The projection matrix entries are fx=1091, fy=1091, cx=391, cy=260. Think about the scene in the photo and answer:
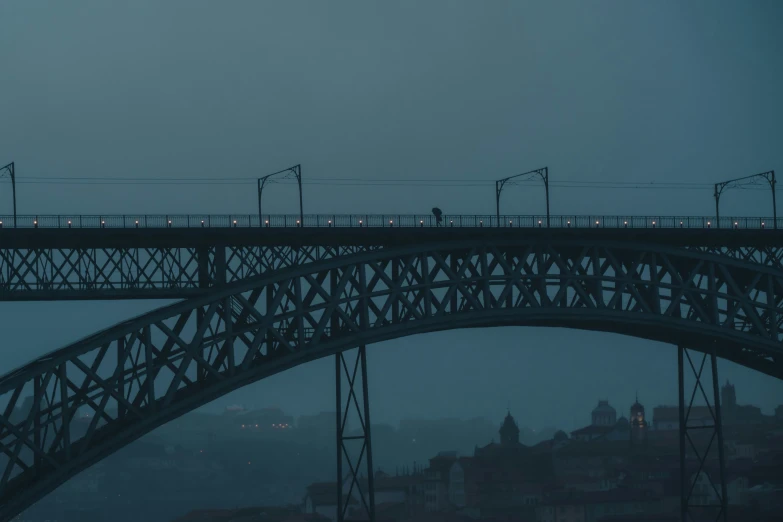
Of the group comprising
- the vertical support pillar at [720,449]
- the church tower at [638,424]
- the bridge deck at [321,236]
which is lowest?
the church tower at [638,424]

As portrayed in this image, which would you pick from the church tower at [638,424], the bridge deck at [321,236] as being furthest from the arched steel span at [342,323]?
the church tower at [638,424]

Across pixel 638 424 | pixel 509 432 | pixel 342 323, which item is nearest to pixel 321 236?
pixel 342 323

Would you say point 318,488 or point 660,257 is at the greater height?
point 660,257

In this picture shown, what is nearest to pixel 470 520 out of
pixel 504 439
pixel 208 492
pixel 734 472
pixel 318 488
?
pixel 318 488

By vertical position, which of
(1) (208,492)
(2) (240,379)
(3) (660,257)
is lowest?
(1) (208,492)

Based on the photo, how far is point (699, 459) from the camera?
47594 mm

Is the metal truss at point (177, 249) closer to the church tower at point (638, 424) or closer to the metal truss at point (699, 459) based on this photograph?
the metal truss at point (699, 459)

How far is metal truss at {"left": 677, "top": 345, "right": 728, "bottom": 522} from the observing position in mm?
49969

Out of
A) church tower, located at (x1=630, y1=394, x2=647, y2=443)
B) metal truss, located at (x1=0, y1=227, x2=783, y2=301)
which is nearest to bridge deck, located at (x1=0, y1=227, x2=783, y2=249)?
metal truss, located at (x1=0, y1=227, x2=783, y2=301)

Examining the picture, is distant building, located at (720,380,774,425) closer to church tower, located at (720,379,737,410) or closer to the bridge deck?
church tower, located at (720,379,737,410)

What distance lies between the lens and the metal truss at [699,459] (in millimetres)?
49969

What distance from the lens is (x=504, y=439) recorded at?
16612cm

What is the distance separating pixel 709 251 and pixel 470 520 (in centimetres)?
6741

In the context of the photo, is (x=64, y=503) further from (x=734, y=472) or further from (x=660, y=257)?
(x=660, y=257)
